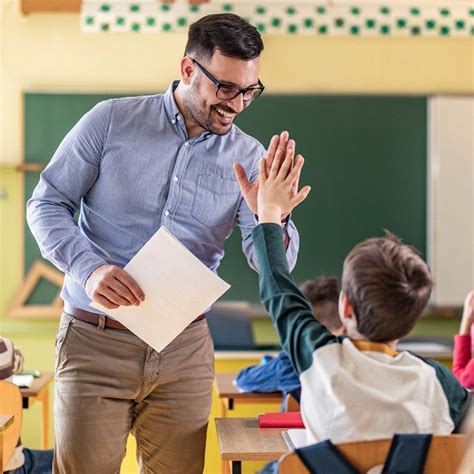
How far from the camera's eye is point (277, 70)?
581 cm

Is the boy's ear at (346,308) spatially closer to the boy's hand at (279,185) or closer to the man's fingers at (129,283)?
the boy's hand at (279,185)

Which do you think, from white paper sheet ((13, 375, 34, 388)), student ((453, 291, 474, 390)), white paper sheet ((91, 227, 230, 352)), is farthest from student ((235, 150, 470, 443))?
white paper sheet ((13, 375, 34, 388))

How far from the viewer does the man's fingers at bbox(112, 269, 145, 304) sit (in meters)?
2.05

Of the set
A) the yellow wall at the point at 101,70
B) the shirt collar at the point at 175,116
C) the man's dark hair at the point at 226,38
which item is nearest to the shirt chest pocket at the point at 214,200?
the shirt collar at the point at 175,116

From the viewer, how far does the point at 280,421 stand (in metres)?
2.61

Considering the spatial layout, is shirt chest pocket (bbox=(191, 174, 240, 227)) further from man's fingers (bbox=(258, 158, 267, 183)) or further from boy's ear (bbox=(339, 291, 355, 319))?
boy's ear (bbox=(339, 291, 355, 319))

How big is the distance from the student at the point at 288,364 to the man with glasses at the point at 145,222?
1.28 m

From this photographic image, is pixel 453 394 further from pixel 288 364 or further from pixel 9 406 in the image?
pixel 288 364

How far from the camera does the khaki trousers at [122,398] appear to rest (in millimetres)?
2182

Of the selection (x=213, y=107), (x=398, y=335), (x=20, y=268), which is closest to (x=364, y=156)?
(x=20, y=268)

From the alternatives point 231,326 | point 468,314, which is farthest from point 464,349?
point 231,326

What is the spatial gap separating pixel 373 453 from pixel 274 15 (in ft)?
14.9

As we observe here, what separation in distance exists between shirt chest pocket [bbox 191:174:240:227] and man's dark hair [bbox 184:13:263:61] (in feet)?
1.05

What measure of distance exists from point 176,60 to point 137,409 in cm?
388
